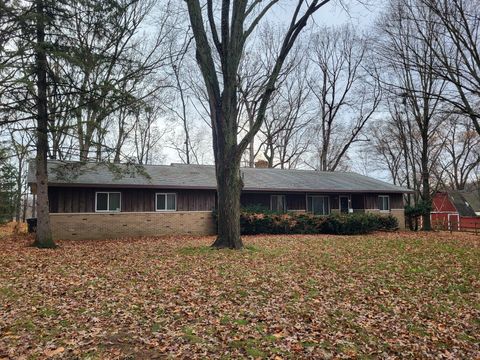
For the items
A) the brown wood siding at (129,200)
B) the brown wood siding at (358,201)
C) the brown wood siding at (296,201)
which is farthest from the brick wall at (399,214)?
the brown wood siding at (129,200)

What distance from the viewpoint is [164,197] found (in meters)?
19.8

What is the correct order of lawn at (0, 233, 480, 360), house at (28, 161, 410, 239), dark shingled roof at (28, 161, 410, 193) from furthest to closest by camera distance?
1. house at (28, 161, 410, 239)
2. dark shingled roof at (28, 161, 410, 193)
3. lawn at (0, 233, 480, 360)

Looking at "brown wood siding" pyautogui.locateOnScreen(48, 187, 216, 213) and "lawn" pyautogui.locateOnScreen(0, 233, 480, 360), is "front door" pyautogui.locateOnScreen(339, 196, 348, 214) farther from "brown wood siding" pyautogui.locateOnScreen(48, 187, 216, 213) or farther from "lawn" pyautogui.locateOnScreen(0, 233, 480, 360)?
"lawn" pyautogui.locateOnScreen(0, 233, 480, 360)

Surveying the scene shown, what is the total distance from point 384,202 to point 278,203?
28.9ft

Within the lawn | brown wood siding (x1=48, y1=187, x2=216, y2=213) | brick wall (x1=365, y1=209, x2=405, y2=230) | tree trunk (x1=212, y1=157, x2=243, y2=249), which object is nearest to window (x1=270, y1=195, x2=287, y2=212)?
brown wood siding (x1=48, y1=187, x2=216, y2=213)

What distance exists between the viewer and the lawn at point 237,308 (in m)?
4.66

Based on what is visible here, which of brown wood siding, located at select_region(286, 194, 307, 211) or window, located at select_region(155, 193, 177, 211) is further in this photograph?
brown wood siding, located at select_region(286, 194, 307, 211)

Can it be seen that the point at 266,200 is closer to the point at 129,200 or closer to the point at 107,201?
the point at 129,200

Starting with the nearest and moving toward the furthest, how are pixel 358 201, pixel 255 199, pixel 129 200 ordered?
pixel 129 200
pixel 255 199
pixel 358 201

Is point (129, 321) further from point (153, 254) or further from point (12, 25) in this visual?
point (12, 25)

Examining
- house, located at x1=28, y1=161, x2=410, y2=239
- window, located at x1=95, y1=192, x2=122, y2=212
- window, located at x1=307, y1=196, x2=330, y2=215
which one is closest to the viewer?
house, located at x1=28, y1=161, x2=410, y2=239

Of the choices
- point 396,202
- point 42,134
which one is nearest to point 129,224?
point 42,134

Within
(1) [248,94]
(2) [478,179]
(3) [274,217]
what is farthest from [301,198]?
(2) [478,179]

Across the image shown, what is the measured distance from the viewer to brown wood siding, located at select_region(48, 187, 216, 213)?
57.3 feet
